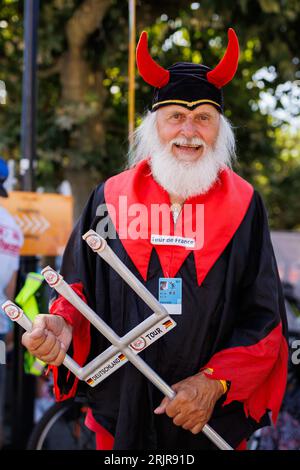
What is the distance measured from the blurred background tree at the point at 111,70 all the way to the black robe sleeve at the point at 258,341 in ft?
10.4

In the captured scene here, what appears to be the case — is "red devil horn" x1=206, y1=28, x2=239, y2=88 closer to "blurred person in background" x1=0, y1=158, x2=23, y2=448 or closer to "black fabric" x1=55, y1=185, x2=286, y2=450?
"black fabric" x1=55, y1=185, x2=286, y2=450

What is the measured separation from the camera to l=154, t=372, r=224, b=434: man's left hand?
5.90ft

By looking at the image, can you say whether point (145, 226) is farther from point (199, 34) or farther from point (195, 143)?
point (199, 34)

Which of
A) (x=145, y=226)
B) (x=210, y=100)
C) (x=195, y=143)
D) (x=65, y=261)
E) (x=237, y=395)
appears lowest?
(x=237, y=395)

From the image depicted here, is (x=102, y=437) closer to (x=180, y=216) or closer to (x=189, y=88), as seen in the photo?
(x=180, y=216)

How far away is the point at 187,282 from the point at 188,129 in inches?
22.0

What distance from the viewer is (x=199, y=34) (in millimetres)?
6973

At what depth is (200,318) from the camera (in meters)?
2.00

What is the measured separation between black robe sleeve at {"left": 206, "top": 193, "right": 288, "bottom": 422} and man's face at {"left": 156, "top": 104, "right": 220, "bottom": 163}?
31 cm

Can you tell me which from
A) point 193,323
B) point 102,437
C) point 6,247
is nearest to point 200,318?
point 193,323

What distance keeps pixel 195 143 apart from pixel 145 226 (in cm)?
36

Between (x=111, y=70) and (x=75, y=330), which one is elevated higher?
(x=111, y=70)

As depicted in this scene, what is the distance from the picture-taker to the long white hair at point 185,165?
208 centimetres
